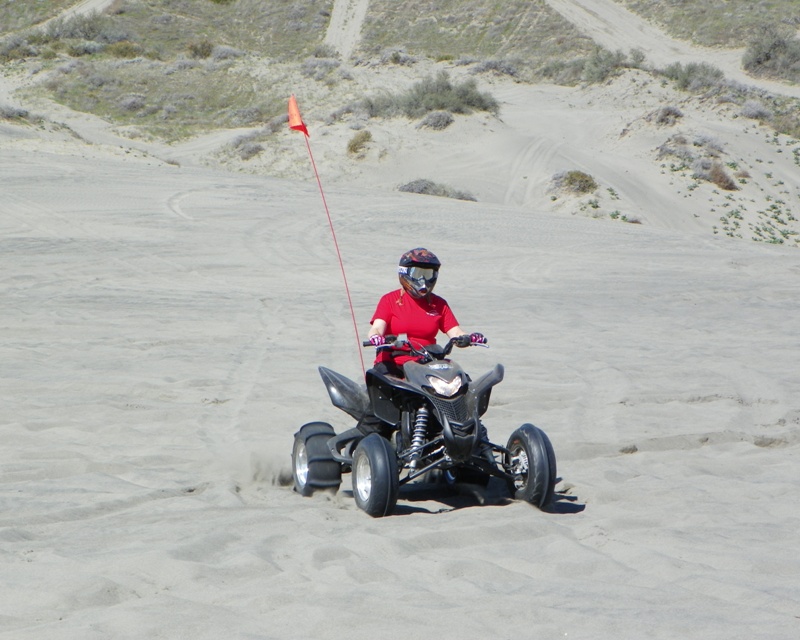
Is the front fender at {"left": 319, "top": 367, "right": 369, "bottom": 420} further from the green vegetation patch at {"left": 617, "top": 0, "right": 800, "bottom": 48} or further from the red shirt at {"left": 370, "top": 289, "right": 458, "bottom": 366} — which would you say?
the green vegetation patch at {"left": 617, "top": 0, "right": 800, "bottom": 48}

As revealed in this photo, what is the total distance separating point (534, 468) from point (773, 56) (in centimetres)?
4792

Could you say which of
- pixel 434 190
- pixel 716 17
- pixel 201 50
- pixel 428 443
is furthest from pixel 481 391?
pixel 716 17

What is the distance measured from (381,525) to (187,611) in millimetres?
1852

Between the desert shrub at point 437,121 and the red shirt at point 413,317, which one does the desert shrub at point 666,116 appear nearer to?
the desert shrub at point 437,121

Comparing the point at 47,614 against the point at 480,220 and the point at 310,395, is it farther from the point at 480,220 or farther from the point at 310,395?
the point at 480,220

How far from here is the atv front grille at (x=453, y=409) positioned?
623 cm

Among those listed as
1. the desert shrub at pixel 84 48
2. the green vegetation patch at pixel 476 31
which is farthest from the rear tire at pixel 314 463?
the desert shrub at pixel 84 48

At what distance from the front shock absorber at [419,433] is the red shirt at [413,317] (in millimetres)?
669

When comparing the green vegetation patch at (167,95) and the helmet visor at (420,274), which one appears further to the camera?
the green vegetation patch at (167,95)

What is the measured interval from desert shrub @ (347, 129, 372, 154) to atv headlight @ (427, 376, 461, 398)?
94.3 feet

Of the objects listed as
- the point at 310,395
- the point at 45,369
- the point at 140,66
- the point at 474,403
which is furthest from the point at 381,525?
the point at 140,66

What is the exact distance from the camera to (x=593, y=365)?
11.8 meters

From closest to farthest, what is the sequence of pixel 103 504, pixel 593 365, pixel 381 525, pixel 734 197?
pixel 381 525 < pixel 103 504 < pixel 593 365 < pixel 734 197

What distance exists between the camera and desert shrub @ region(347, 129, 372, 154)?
3441 centimetres
